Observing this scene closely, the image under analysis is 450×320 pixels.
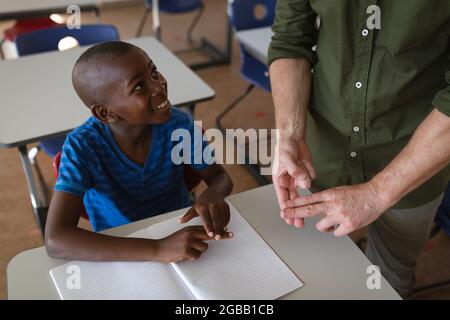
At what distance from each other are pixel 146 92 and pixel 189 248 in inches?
17.9

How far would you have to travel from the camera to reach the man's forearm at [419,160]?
3.29ft

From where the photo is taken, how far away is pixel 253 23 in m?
2.85

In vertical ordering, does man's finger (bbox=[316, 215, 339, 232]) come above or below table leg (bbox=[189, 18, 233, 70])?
above

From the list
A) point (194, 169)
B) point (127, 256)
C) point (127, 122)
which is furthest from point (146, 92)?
point (127, 256)

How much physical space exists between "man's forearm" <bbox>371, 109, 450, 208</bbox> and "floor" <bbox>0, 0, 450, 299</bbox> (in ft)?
3.82

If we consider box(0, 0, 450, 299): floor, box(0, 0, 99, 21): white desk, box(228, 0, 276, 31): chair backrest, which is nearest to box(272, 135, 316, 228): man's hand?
box(0, 0, 450, 299): floor

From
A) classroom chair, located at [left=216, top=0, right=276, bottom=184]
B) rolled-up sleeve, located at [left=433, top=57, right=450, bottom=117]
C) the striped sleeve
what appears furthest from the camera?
classroom chair, located at [left=216, top=0, right=276, bottom=184]

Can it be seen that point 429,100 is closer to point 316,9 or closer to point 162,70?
point 316,9

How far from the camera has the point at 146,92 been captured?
126cm

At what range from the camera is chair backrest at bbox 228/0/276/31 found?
277 cm

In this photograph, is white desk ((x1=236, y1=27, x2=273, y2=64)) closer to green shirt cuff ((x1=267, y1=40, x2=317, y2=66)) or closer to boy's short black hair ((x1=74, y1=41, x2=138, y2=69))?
green shirt cuff ((x1=267, y1=40, x2=317, y2=66))

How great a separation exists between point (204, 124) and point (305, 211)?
2.17 m

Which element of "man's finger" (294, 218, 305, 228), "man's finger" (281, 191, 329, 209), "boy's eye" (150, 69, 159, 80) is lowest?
"man's finger" (294, 218, 305, 228)

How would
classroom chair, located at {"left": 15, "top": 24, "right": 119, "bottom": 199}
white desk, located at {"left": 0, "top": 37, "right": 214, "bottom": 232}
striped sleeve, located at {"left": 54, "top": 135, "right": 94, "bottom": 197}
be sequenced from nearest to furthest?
striped sleeve, located at {"left": 54, "top": 135, "right": 94, "bottom": 197} → white desk, located at {"left": 0, "top": 37, "right": 214, "bottom": 232} → classroom chair, located at {"left": 15, "top": 24, "right": 119, "bottom": 199}
